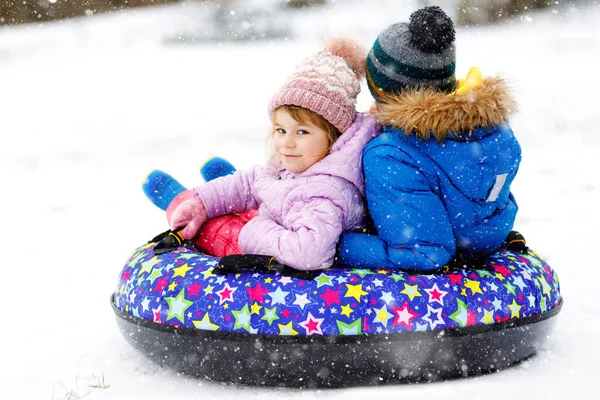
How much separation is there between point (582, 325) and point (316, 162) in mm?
1746

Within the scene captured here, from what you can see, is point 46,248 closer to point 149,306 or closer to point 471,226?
point 149,306

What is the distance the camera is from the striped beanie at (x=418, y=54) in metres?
3.11

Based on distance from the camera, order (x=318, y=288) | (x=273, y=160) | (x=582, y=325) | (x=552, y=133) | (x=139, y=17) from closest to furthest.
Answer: (x=318, y=288)
(x=273, y=160)
(x=582, y=325)
(x=552, y=133)
(x=139, y=17)

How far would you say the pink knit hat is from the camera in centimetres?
315

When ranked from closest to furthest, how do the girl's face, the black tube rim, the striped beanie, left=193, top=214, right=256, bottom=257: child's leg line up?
the black tube rim < the striped beanie < the girl's face < left=193, top=214, right=256, bottom=257: child's leg

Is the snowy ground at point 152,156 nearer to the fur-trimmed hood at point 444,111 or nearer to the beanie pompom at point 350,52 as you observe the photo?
the fur-trimmed hood at point 444,111

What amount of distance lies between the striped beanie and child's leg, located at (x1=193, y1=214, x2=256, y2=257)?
0.99 meters

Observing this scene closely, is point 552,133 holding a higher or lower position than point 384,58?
lower

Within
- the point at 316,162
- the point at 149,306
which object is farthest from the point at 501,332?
the point at 149,306

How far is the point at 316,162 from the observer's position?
3.23 meters

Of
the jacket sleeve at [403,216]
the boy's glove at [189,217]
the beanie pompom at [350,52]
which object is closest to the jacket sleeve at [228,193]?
the boy's glove at [189,217]

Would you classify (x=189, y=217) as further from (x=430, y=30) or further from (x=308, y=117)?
(x=430, y=30)

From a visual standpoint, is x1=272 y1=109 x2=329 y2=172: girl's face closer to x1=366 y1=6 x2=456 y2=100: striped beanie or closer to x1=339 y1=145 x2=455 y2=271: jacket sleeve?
A: x1=339 y1=145 x2=455 y2=271: jacket sleeve

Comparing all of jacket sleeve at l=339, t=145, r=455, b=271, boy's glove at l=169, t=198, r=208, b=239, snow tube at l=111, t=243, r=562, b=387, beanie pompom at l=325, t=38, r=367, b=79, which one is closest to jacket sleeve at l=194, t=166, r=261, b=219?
boy's glove at l=169, t=198, r=208, b=239
